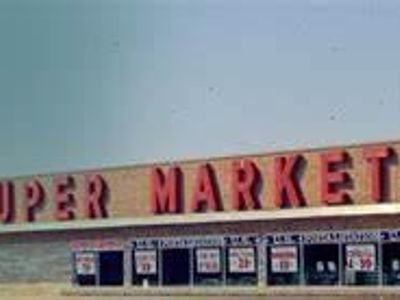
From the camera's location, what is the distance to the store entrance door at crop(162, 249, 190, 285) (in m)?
48.1

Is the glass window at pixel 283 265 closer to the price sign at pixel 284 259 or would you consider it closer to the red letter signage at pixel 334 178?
the price sign at pixel 284 259

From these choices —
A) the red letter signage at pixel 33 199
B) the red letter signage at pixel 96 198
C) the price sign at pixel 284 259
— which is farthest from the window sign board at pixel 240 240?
the red letter signage at pixel 33 199

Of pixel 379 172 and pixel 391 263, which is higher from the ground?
pixel 379 172

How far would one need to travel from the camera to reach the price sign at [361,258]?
42406 millimetres

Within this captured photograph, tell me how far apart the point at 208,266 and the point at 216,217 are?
5.86 ft

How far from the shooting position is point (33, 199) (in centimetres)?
5525

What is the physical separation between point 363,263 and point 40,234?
1681 cm

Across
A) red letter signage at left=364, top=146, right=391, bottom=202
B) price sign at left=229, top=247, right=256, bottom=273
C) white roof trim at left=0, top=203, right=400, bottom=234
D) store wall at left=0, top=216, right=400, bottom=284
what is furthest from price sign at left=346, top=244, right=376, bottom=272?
price sign at left=229, top=247, right=256, bottom=273

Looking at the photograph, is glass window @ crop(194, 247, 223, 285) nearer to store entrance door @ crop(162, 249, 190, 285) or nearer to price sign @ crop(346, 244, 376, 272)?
store entrance door @ crop(162, 249, 190, 285)

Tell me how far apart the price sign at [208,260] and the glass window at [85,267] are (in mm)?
5734

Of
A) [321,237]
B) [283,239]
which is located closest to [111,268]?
[283,239]

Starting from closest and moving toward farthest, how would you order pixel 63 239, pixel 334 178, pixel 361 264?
1. pixel 361 264
2. pixel 334 178
3. pixel 63 239

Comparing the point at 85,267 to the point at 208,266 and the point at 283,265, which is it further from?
the point at 283,265

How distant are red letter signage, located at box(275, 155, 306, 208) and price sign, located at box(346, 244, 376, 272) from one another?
248 cm
